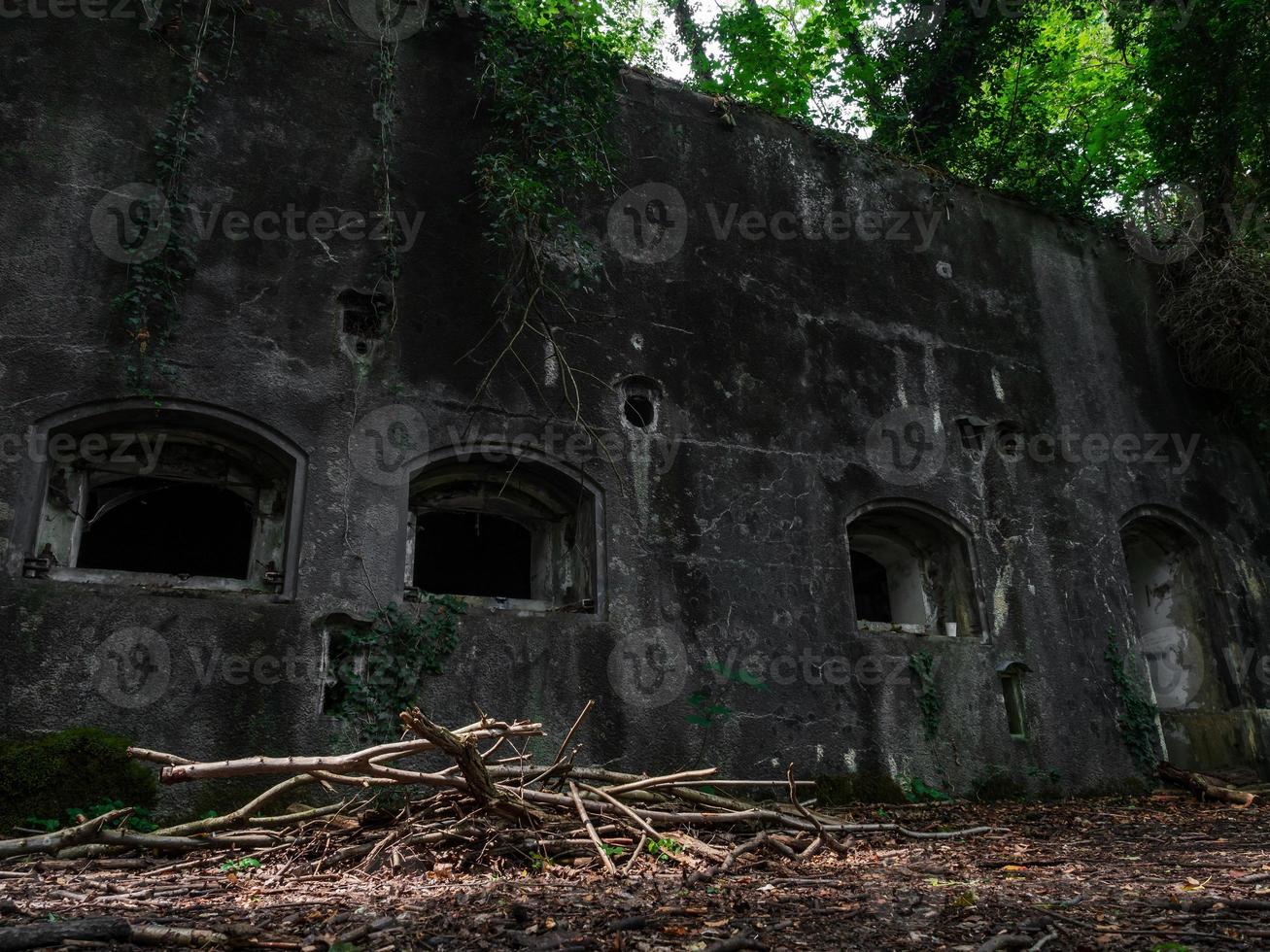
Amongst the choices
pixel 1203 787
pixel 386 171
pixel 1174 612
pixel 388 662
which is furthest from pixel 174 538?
pixel 1174 612

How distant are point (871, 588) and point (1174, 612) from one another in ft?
10.5

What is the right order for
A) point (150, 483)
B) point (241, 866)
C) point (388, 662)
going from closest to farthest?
point (241, 866)
point (388, 662)
point (150, 483)

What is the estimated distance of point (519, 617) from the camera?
21.6 feet

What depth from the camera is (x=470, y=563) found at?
980 centimetres

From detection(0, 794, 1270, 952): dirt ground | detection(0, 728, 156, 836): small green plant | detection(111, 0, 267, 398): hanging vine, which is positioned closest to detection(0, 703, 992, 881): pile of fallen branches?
detection(0, 794, 1270, 952): dirt ground

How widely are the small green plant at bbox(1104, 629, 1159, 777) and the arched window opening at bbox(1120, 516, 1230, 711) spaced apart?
2.72 ft

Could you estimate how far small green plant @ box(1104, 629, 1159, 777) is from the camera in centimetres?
846

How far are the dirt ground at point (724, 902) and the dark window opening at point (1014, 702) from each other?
9.77 ft

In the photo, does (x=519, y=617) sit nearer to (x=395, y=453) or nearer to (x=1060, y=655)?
(x=395, y=453)

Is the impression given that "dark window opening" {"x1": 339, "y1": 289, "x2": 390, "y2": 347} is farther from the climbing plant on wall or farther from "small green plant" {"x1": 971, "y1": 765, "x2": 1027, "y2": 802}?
"small green plant" {"x1": 971, "y1": 765, "x2": 1027, "y2": 802}

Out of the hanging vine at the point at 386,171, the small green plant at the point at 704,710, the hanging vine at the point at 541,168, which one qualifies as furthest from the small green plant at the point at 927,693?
the hanging vine at the point at 386,171

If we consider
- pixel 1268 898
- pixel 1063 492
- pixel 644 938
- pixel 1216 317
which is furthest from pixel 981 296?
pixel 644 938

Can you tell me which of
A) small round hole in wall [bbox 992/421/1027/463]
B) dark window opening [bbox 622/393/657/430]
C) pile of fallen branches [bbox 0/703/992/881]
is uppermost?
small round hole in wall [bbox 992/421/1027/463]

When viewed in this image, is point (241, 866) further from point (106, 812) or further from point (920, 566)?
point (920, 566)
